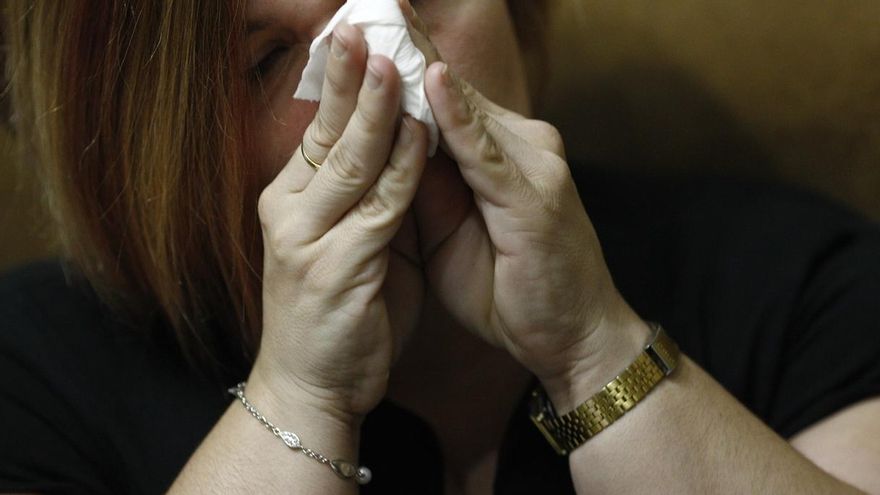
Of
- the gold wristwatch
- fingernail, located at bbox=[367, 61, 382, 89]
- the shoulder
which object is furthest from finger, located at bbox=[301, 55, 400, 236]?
the shoulder

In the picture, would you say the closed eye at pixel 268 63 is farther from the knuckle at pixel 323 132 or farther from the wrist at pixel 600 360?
the wrist at pixel 600 360

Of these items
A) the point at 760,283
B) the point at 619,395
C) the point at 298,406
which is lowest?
the point at 760,283

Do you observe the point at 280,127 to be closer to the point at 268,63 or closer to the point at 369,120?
the point at 268,63

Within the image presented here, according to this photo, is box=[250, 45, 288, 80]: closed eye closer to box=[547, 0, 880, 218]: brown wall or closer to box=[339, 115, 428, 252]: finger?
box=[339, 115, 428, 252]: finger

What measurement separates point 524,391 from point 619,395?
17 centimetres

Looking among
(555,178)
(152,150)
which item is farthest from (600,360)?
(152,150)

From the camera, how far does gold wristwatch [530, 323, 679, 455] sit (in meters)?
0.71

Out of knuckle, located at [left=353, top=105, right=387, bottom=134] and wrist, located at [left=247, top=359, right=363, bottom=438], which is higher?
knuckle, located at [left=353, top=105, right=387, bottom=134]

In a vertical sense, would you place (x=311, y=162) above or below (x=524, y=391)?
above

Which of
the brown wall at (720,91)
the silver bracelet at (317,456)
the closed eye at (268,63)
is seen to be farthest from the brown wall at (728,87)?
the silver bracelet at (317,456)

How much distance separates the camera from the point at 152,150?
2.46ft

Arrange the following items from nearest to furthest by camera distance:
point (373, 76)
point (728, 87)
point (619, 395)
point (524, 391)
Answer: point (373, 76)
point (619, 395)
point (524, 391)
point (728, 87)

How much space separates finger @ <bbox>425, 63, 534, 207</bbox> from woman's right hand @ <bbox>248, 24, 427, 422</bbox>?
0.02m

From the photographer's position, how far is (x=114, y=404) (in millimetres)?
855
